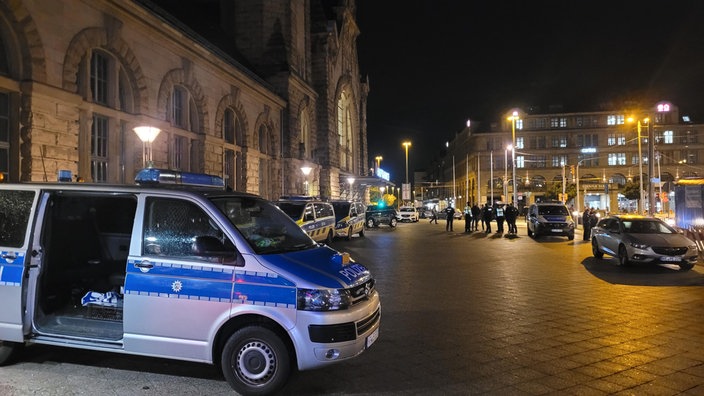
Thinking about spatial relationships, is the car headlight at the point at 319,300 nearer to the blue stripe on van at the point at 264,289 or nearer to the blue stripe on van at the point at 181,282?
the blue stripe on van at the point at 264,289

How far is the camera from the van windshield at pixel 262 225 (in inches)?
211

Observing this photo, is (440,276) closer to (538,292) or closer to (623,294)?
(538,292)

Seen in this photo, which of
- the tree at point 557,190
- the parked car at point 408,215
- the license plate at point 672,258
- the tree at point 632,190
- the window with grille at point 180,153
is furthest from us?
the tree at point 557,190

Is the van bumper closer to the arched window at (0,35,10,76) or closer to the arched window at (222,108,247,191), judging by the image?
the arched window at (0,35,10,76)

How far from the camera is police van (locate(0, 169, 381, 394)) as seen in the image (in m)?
4.76

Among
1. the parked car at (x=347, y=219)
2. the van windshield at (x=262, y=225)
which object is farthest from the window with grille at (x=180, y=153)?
the van windshield at (x=262, y=225)

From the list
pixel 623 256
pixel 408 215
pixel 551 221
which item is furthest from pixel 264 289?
pixel 408 215

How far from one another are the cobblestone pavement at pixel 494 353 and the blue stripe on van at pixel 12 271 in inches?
38.7

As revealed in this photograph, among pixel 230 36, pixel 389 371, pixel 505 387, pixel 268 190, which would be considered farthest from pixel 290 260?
pixel 230 36

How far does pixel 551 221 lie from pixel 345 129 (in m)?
32.4

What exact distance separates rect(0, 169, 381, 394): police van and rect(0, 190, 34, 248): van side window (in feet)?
0.04

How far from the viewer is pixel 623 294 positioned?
10180 millimetres

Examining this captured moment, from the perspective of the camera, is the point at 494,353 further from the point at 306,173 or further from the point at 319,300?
the point at 306,173

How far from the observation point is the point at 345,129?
54.8 metres
